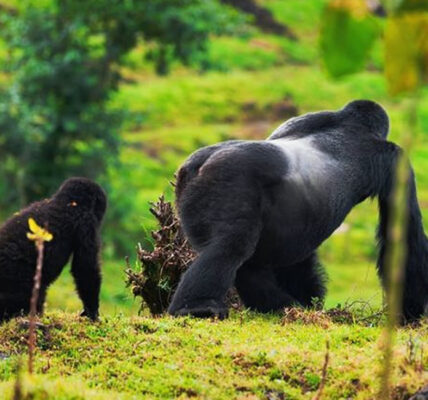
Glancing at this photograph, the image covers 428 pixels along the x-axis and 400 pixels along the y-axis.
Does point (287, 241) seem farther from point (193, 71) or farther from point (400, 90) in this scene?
point (193, 71)

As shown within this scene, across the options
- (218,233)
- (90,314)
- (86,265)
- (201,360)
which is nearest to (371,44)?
(201,360)

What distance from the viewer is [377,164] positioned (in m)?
8.76

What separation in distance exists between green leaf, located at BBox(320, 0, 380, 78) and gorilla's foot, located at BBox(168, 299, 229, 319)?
4801 millimetres

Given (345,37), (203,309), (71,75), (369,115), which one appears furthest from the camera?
(71,75)

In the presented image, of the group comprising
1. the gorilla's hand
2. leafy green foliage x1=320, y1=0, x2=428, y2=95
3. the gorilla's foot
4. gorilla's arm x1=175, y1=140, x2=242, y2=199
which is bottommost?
the gorilla's hand

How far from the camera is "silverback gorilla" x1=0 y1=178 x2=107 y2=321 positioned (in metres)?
7.73

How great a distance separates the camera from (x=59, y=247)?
8070 mm

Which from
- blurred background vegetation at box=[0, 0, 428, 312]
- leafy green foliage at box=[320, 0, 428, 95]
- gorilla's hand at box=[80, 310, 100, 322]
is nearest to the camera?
leafy green foliage at box=[320, 0, 428, 95]

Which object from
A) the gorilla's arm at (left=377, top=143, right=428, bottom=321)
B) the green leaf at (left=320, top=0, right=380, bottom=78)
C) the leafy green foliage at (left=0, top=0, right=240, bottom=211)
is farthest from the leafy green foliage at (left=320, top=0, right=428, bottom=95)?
the leafy green foliage at (left=0, top=0, right=240, bottom=211)

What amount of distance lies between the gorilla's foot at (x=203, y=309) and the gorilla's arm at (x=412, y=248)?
5.34ft

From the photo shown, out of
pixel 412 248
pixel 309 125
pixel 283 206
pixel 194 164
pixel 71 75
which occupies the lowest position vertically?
pixel 71 75

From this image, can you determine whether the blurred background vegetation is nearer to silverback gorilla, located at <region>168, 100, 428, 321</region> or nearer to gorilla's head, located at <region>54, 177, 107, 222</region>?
silverback gorilla, located at <region>168, 100, 428, 321</region>

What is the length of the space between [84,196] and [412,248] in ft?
8.73

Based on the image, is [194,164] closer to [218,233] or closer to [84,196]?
[218,233]
